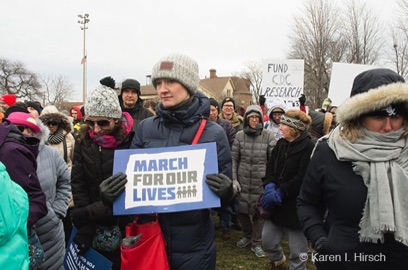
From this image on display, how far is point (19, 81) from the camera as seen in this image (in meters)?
57.6

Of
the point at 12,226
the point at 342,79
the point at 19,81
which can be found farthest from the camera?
the point at 19,81

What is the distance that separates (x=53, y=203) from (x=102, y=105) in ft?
3.78

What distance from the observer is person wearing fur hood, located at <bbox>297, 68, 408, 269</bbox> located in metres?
2.12

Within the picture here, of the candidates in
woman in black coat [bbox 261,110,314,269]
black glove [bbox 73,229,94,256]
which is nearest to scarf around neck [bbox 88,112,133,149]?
black glove [bbox 73,229,94,256]

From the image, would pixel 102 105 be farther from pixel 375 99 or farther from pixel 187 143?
pixel 375 99

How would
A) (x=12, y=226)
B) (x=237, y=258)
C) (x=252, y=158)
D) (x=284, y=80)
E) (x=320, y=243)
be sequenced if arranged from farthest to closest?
(x=284, y=80) < (x=252, y=158) < (x=237, y=258) < (x=320, y=243) < (x=12, y=226)

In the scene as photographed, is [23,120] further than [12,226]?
Yes

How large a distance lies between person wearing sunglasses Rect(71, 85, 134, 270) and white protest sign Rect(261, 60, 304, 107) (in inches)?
255

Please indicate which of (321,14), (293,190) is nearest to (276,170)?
(293,190)

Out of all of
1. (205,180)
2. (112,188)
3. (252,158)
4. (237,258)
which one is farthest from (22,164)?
(237,258)

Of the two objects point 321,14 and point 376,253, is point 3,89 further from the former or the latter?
point 376,253

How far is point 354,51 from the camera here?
73.7 ft

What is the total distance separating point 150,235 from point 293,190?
2.46 m

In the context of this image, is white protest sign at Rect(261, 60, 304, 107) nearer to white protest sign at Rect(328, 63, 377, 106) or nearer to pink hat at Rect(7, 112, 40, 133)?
white protest sign at Rect(328, 63, 377, 106)
